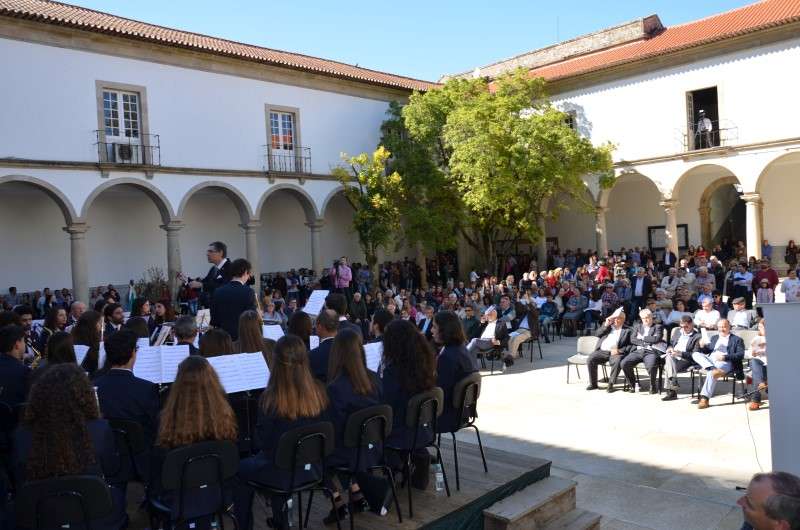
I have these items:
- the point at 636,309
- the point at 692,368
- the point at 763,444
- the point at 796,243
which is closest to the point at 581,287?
the point at 636,309

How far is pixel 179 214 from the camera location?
19922mm

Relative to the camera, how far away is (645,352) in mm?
9273

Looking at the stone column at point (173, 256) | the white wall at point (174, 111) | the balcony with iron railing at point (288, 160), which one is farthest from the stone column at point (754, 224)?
the stone column at point (173, 256)

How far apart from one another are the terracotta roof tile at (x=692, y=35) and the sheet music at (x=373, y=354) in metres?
19.1

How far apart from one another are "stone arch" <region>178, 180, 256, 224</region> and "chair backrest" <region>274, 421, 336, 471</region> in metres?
17.1

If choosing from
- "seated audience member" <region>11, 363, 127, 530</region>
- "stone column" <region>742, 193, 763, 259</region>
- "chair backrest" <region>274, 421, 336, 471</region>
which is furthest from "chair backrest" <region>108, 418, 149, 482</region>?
"stone column" <region>742, 193, 763, 259</region>

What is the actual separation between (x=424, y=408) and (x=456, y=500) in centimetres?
76

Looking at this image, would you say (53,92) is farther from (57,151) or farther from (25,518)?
(25,518)

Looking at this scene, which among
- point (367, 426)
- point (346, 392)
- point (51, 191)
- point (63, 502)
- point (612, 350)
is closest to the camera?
point (63, 502)

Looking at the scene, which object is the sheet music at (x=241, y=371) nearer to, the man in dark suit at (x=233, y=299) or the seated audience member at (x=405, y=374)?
the seated audience member at (x=405, y=374)

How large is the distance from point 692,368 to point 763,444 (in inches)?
83.5

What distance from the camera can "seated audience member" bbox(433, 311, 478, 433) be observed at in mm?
5406

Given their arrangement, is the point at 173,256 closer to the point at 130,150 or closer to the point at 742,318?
the point at 130,150

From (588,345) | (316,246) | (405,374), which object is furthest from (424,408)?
(316,246)
